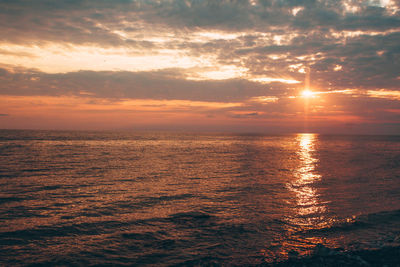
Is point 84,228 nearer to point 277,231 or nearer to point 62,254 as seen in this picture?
point 62,254

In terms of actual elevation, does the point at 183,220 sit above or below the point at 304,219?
above

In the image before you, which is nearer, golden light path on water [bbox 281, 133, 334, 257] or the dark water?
the dark water

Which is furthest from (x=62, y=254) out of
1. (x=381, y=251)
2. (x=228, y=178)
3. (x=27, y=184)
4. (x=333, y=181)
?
(x=333, y=181)

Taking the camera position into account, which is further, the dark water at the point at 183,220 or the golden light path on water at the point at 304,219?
the golden light path on water at the point at 304,219

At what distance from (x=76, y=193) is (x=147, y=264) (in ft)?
47.6

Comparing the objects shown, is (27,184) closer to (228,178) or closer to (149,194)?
(149,194)

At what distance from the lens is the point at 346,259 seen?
10406 millimetres

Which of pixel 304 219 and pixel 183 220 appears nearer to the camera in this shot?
pixel 183 220

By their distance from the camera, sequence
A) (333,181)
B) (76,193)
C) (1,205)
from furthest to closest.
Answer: (333,181)
(76,193)
(1,205)

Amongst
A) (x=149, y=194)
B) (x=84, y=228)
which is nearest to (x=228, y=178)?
(x=149, y=194)

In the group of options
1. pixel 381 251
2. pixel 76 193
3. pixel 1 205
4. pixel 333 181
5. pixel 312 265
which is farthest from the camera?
pixel 333 181

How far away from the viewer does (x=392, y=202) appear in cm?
2019

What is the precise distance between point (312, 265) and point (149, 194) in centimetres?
1498

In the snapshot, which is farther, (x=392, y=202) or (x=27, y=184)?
(x=27, y=184)
